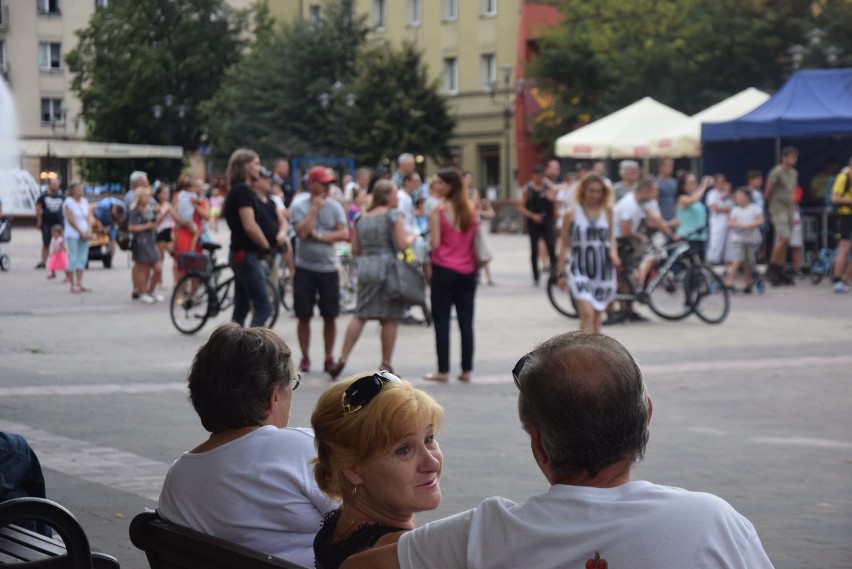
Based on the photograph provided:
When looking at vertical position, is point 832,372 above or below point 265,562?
below

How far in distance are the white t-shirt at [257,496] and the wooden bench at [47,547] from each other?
0.70 ft

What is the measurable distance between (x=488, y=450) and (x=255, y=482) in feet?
16.2

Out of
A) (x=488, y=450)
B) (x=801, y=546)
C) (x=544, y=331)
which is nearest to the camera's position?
(x=801, y=546)

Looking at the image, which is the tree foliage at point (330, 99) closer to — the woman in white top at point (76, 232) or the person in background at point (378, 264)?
the woman in white top at point (76, 232)

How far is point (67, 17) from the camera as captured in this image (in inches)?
545

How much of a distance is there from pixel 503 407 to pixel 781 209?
13965 mm

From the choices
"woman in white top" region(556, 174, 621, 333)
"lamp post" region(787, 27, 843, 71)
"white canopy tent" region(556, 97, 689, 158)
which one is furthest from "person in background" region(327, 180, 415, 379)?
"lamp post" region(787, 27, 843, 71)

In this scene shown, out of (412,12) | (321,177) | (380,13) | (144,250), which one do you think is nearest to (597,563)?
(321,177)

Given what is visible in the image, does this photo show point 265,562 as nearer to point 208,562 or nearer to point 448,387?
point 208,562

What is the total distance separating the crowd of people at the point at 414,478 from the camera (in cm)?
250

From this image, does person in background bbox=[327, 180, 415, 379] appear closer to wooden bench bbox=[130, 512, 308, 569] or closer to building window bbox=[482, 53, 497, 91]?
wooden bench bbox=[130, 512, 308, 569]

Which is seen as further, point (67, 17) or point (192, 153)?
point (192, 153)

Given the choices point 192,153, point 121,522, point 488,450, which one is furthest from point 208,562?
point 192,153

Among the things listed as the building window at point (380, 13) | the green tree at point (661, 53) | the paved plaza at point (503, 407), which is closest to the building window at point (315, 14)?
the building window at point (380, 13)
